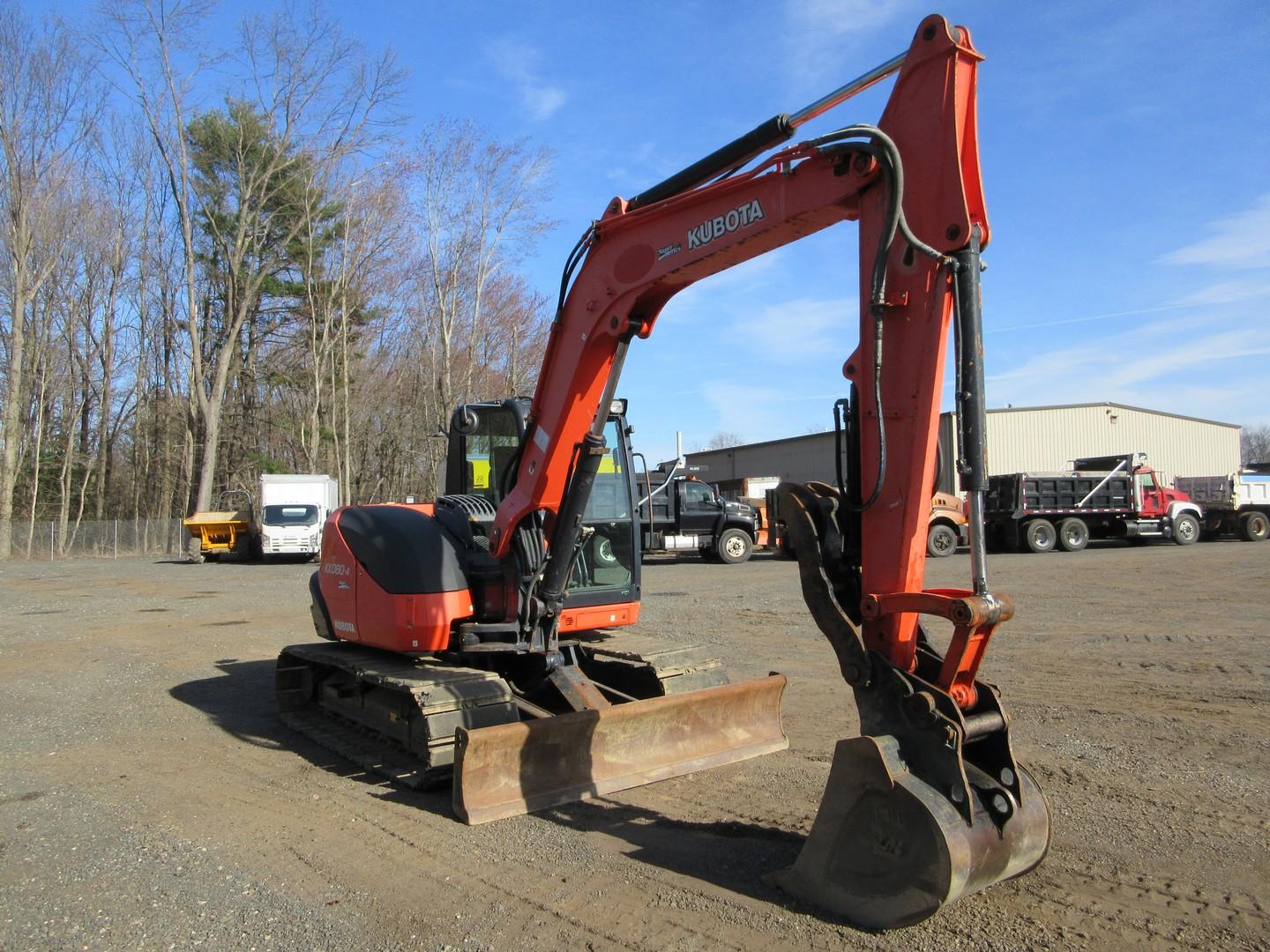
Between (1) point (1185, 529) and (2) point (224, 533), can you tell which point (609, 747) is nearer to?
(2) point (224, 533)

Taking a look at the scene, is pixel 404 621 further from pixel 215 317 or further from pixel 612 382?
pixel 215 317

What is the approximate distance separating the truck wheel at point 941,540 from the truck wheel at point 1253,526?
13.0m

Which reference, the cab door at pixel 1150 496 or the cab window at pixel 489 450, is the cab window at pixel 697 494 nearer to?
the cab door at pixel 1150 496

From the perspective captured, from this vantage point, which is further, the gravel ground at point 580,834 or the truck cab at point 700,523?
the truck cab at point 700,523

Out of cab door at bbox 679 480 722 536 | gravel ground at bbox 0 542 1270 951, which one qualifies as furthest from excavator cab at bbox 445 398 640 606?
cab door at bbox 679 480 722 536

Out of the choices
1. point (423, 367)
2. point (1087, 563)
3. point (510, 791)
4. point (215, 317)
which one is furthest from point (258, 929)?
point (215, 317)

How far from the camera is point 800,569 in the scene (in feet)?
12.9

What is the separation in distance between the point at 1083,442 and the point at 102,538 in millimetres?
42928

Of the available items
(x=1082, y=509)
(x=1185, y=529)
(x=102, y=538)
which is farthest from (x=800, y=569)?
(x=102, y=538)

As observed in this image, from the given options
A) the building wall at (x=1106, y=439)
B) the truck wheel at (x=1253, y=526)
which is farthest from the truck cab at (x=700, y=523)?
the building wall at (x=1106, y=439)

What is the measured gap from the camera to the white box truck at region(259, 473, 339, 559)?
1091 inches

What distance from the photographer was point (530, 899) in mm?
4012

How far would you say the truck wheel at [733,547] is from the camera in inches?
959

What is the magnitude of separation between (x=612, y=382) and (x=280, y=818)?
3118mm
